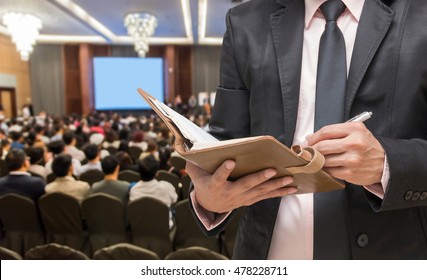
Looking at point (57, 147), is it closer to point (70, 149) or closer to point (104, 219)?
point (70, 149)

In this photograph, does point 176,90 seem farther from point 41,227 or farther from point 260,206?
point 260,206

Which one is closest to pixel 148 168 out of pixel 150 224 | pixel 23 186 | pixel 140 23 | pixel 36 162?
pixel 150 224

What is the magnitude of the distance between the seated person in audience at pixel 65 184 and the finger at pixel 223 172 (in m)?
3.05

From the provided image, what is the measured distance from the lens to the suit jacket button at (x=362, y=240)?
85cm

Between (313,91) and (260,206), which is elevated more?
(313,91)

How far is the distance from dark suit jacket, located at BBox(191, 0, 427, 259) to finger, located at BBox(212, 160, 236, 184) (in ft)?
0.72

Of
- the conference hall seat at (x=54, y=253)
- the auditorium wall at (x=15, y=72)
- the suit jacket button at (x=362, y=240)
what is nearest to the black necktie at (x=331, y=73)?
the suit jacket button at (x=362, y=240)

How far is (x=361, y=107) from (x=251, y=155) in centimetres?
32

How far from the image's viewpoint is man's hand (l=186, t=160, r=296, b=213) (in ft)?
2.47

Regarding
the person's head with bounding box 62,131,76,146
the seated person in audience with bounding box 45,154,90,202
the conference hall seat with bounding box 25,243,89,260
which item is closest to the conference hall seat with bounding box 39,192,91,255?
the seated person in audience with bounding box 45,154,90,202

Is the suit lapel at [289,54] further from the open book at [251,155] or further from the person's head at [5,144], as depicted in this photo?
the person's head at [5,144]

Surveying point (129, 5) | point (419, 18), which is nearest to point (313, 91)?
point (419, 18)

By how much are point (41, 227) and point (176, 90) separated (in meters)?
13.2
